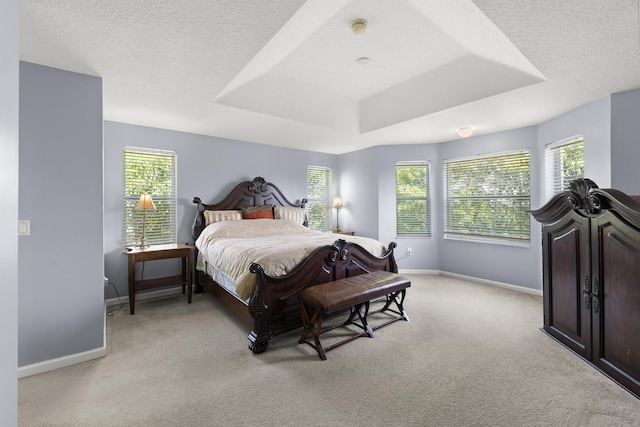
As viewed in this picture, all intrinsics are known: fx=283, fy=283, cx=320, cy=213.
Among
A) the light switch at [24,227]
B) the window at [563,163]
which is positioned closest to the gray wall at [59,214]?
the light switch at [24,227]

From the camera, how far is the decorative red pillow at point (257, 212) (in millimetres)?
4512

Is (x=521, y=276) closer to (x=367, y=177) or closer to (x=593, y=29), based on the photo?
(x=367, y=177)

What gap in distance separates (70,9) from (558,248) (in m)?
4.12

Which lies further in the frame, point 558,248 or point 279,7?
point 558,248

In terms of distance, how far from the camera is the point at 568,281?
2.52 meters

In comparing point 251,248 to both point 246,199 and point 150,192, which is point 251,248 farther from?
point 150,192

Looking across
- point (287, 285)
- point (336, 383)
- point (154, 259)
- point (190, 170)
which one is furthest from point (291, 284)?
point (190, 170)

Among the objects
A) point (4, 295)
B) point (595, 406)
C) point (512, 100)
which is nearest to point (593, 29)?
point (512, 100)

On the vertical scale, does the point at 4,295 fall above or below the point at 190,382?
above

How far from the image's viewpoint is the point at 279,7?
67.4 inches

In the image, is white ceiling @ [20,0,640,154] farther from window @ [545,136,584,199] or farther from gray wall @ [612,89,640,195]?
window @ [545,136,584,199]

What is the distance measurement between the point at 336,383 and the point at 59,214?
2.56 metres

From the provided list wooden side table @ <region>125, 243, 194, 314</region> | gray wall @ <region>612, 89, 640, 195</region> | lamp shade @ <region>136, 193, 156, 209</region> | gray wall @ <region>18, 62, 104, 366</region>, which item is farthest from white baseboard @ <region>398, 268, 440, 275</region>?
gray wall @ <region>18, 62, 104, 366</region>

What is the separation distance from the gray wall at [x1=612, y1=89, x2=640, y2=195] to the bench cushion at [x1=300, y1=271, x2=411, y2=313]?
2401mm
